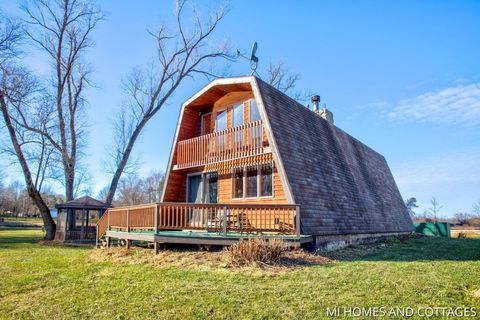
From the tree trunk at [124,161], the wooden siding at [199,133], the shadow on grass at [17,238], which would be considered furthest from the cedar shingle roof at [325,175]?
the tree trunk at [124,161]

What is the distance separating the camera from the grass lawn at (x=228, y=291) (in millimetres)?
4867

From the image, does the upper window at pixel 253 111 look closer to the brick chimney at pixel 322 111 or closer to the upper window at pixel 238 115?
the upper window at pixel 238 115

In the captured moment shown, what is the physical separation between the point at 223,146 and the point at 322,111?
7657 millimetres

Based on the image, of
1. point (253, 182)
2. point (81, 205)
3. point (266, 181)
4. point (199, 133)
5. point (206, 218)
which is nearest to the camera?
point (206, 218)

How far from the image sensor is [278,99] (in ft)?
41.6

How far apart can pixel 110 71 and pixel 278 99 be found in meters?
12.0

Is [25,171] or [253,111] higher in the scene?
[253,111]

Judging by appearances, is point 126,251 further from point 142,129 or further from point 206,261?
point 142,129

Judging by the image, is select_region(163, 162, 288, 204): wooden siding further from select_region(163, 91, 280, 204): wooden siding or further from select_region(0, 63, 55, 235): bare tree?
select_region(0, 63, 55, 235): bare tree

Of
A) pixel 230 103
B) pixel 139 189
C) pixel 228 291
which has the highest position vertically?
pixel 230 103

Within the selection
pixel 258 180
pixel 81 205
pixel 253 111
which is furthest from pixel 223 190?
pixel 81 205

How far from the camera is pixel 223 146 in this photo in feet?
43.1

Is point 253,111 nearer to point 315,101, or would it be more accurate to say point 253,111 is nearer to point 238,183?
point 238,183

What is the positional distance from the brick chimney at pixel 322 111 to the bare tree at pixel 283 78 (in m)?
12.4
